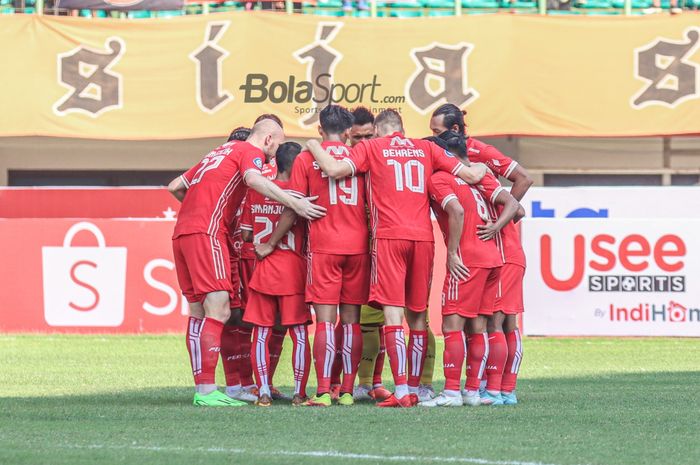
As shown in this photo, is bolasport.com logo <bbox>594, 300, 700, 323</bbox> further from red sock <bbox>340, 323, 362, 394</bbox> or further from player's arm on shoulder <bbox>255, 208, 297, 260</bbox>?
player's arm on shoulder <bbox>255, 208, 297, 260</bbox>

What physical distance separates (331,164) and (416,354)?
4.63 feet

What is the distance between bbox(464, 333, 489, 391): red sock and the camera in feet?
30.5

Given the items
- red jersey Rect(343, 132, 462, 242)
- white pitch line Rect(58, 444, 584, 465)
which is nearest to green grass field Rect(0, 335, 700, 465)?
white pitch line Rect(58, 444, 584, 465)

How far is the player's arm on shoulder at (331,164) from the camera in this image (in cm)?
912

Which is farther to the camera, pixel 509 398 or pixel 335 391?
pixel 335 391

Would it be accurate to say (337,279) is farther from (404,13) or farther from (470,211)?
(404,13)

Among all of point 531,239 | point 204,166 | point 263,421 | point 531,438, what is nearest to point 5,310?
point 531,239

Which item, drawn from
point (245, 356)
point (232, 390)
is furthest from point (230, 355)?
point (232, 390)

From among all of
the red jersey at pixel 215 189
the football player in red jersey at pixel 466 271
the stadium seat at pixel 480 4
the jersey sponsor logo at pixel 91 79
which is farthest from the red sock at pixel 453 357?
the stadium seat at pixel 480 4

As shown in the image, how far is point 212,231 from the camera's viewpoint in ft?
31.2

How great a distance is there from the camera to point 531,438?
754 cm

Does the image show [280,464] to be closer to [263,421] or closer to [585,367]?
[263,421]

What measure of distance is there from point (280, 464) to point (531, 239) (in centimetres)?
1079

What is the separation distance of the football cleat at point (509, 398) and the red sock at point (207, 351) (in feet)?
6.42
